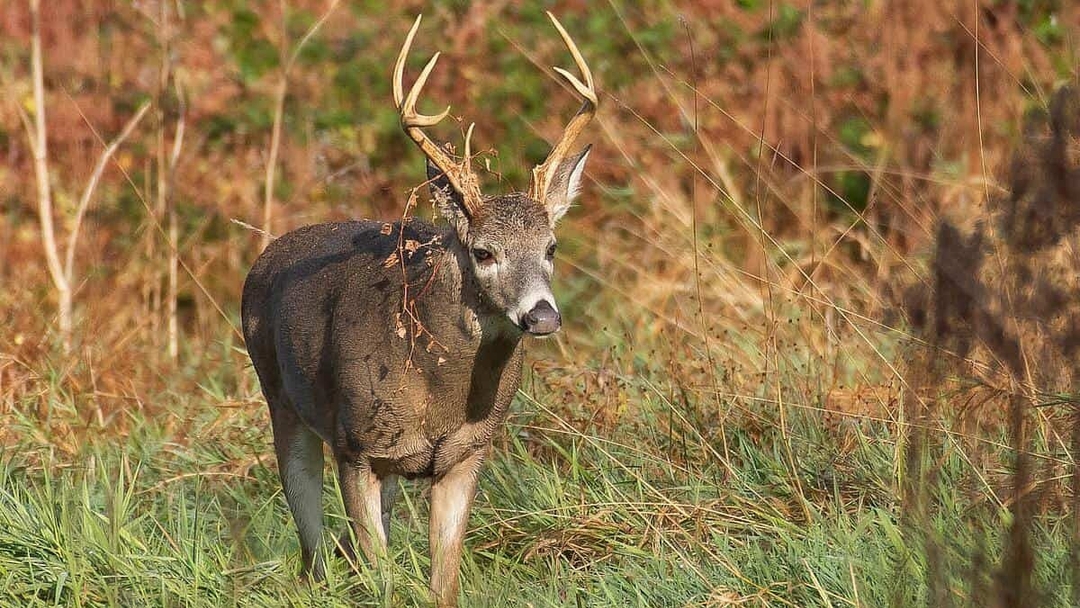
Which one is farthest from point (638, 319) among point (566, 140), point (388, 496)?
point (566, 140)

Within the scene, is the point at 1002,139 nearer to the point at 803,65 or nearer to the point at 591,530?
the point at 803,65

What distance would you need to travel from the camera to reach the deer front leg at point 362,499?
4.99m

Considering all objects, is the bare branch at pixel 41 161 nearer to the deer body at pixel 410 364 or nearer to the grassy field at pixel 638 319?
the grassy field at pixel 638 319

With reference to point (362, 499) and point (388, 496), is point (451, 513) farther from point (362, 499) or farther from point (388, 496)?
point (388, 496)

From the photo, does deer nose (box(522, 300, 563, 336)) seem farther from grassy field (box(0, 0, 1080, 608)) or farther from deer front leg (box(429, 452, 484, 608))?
deer front leg (box(429, 452, 484, 608))

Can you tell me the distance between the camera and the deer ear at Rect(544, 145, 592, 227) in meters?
5.20

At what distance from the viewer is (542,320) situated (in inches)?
180

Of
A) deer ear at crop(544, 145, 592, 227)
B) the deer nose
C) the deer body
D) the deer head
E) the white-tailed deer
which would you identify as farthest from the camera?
deer ear at crop(544, 145, 592, 227)

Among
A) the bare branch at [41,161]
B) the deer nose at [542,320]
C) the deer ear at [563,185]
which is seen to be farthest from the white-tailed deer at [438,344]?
the bare branch at [41,161]

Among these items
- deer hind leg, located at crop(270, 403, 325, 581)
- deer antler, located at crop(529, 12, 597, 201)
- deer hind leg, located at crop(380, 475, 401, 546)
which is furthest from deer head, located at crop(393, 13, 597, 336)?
deer hind leg, located at crop(270, 403, 325, 581)

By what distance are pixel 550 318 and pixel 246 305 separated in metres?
1.97

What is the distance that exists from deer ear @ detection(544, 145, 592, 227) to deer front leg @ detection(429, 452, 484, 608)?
2.67 ft

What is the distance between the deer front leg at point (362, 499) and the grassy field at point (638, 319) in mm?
178

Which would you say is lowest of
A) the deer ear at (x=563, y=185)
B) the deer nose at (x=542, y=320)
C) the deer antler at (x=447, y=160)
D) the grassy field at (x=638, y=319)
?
the grassy field at (x=638, y=319)
